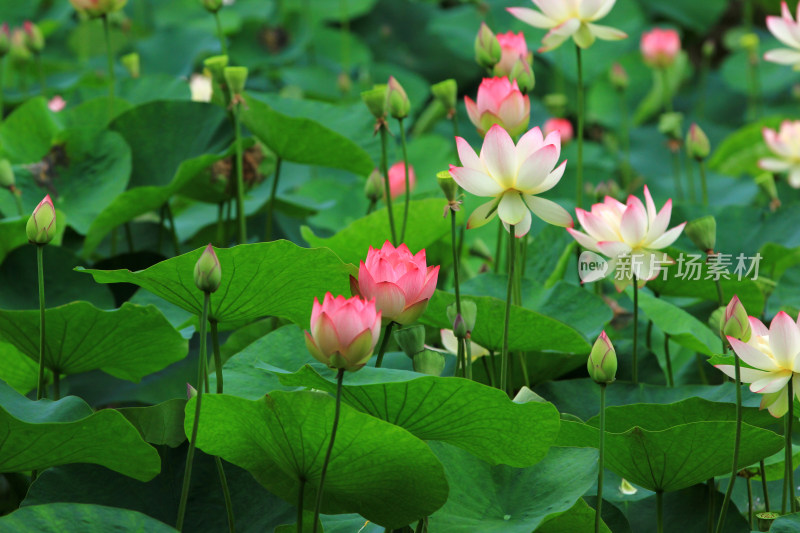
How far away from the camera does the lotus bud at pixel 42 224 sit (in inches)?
29.9

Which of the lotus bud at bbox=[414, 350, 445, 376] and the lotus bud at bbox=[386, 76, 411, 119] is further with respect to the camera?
the lotus bud at bbox=[386, 76, 411, 119]

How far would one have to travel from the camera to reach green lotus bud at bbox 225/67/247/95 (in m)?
1.04

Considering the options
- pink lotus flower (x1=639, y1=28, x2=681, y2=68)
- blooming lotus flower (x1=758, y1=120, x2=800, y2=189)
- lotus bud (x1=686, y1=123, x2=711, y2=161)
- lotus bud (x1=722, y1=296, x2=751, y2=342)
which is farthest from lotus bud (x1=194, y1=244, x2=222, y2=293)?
pink lotus flower (x1=639, y1=28, x2=681, y2=68)

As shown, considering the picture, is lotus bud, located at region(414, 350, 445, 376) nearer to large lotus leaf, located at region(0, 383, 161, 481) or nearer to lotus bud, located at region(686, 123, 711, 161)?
large lotus leaf, located at region(0, 383, 161, 481)

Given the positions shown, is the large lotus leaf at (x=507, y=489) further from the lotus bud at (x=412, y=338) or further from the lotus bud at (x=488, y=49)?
the lotus bud at (x=488, y=49)

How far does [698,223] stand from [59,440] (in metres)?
0.61

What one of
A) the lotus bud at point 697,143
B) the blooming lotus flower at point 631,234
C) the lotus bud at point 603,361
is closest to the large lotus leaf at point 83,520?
the lotus bud at point 603,361

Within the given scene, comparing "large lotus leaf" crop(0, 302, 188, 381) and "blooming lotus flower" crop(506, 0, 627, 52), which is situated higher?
"blooming lotus flower" crop(506, 0, 627, 52)

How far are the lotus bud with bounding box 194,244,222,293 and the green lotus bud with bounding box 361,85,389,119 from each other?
384 mm

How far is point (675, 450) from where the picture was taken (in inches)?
A: 29.9

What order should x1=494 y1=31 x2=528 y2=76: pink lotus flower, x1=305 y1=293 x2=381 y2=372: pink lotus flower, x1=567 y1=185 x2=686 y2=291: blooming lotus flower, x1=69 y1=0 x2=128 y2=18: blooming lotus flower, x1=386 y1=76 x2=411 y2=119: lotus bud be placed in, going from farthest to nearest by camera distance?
1. x1=69 y1=0 x2=128 y2=18: blooming lotus flower
2. x1=494 y1=31 x2=528 y2=76: pink lotus flower
3. x1=386 y1=76 x2=411 y2=119: lotus bud
4. x1=567 y1=185 x2=686 y2=291: blooming lotus flower
5. x1=305 y1=293 x2=381 y2=372: pink lotus flower

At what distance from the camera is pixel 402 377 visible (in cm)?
68

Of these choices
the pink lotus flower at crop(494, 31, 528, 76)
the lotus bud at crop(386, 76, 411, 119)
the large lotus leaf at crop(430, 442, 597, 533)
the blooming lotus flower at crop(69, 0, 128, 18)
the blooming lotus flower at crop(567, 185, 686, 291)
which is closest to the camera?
the large lotus leaf at crop(430, 442, 597, 533)

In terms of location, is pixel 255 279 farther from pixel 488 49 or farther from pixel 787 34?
pixel 787 34
